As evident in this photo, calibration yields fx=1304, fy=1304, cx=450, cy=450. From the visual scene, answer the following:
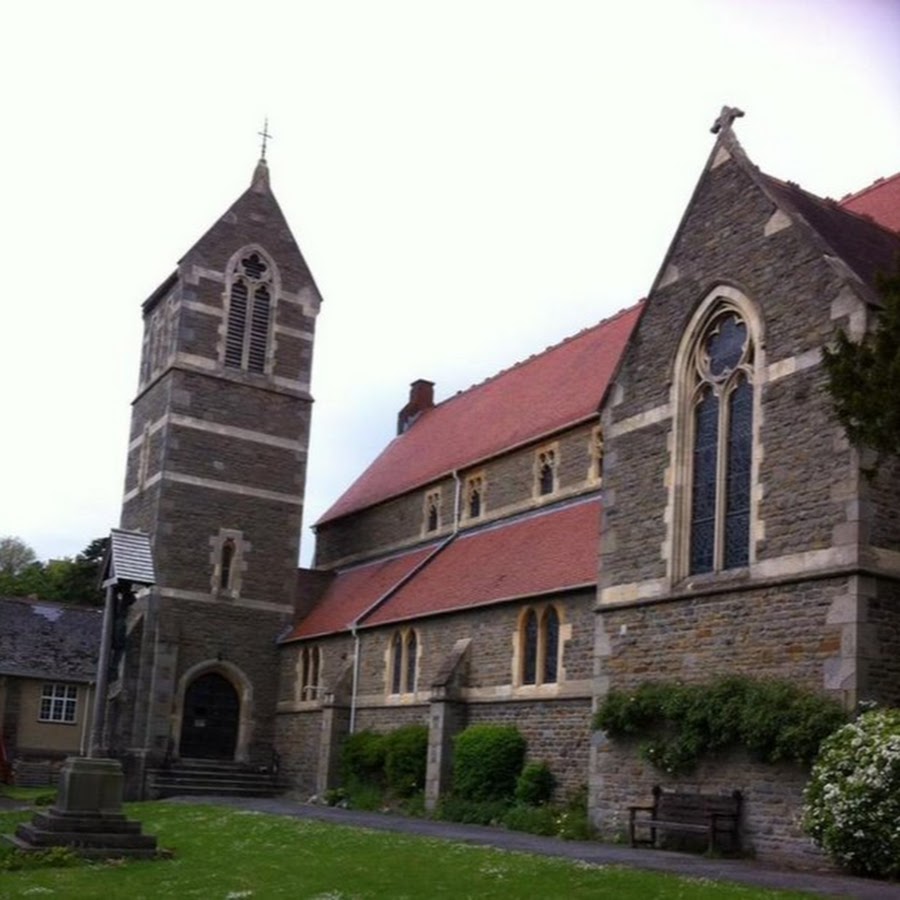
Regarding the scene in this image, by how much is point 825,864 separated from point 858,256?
8.40m

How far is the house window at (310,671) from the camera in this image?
1359 inches

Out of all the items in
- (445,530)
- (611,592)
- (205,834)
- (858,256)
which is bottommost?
(205,834)

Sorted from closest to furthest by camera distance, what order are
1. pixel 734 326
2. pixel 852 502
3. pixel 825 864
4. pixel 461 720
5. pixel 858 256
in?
pixel 825 864
pixel 852 502
pixel 858 256
pixel 734 326
pixel 461 720

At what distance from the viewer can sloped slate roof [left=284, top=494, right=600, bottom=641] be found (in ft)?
84.1

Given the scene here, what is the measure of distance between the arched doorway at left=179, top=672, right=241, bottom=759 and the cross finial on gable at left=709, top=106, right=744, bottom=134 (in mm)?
21759

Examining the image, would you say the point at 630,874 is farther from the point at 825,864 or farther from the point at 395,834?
the point at 395,834

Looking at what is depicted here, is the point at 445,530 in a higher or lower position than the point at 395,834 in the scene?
higher

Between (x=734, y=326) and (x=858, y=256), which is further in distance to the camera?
(x=734, y=326)

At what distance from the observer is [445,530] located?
3456 cm

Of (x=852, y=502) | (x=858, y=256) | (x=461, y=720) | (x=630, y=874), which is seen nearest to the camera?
(x=630, y=874)

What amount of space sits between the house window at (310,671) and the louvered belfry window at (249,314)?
8.75 m

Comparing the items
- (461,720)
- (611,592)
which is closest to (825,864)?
(611,592)

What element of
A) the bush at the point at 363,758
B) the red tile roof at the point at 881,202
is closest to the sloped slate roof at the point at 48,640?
the bush at the point at 363,758

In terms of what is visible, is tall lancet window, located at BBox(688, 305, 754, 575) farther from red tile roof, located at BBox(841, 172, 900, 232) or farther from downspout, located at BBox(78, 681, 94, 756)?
downspout, located at BBox(78, 681, 94, 756)
